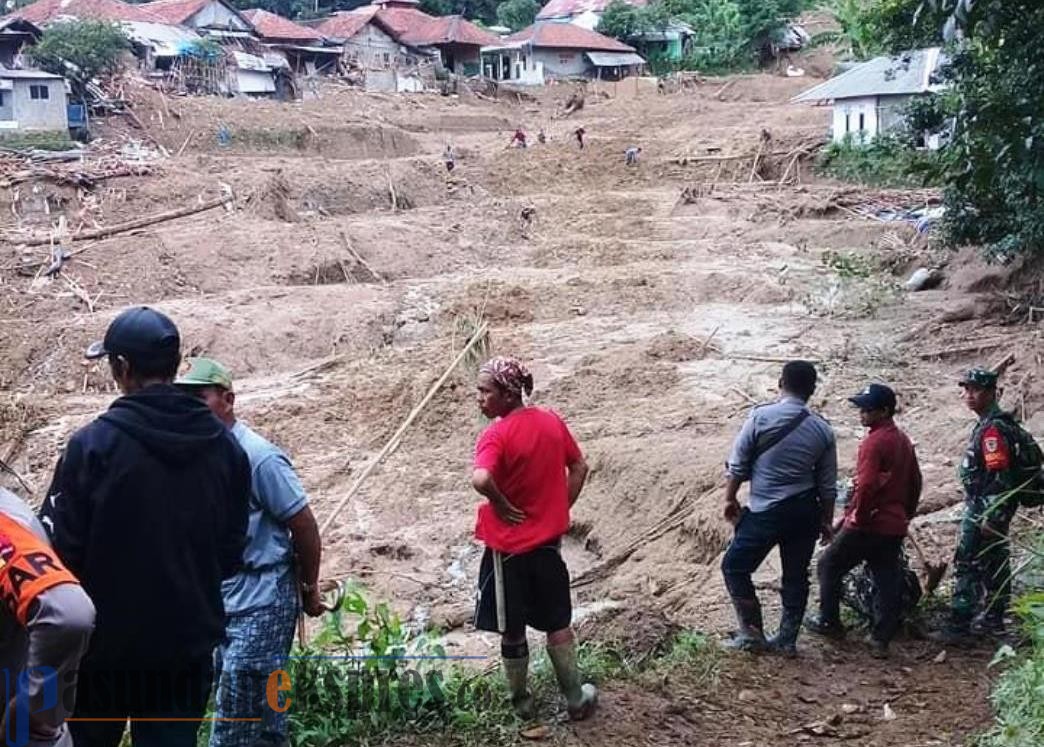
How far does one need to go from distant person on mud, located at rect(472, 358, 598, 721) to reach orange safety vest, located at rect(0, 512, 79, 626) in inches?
84.5

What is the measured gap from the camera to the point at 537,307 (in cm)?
1695

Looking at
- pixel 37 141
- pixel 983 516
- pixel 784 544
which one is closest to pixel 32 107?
pixel 37 141

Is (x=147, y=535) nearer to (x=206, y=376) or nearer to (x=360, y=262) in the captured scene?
(x=206, y=376)

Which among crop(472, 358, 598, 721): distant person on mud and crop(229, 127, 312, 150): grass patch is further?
crop(229, 127, 312, 150): grass patch

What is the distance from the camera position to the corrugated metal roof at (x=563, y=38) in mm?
50438

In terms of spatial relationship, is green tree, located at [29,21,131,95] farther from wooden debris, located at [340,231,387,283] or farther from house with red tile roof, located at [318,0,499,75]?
wooden debris, located at [340,231,387,283]

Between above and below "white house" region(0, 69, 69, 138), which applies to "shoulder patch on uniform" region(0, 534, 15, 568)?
below

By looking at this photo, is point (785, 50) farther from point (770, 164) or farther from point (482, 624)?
point (482, 624)

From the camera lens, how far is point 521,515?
453 centimetres

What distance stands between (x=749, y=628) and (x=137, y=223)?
60.6 ft

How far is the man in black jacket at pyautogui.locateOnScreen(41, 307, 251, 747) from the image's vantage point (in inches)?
114

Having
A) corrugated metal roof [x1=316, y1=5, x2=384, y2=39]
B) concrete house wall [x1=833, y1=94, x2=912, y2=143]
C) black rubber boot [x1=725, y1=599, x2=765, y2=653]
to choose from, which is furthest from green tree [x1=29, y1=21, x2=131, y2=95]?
black rubber boot [x1=725, y1=599, x2=765, y2=653]

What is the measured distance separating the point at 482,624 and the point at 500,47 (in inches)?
1926

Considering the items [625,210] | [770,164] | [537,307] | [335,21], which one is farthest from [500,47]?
[537,307]
